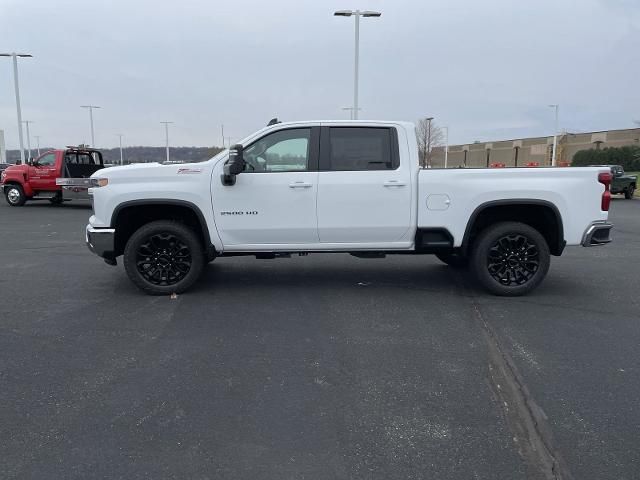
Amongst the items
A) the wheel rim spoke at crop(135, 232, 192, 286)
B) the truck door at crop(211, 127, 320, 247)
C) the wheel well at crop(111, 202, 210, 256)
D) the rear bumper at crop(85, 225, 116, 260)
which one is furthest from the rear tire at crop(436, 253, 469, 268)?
the rear bumper at crop(85, 225, 116, 260)

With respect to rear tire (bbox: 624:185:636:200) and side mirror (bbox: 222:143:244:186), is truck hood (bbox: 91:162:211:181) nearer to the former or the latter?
side mirror (bbox: 222:143:244:186)

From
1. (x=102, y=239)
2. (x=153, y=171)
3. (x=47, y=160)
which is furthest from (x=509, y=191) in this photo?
(x=47, y=160)

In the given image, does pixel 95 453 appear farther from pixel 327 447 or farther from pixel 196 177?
pixel 196 177

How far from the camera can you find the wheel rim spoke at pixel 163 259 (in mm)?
6305

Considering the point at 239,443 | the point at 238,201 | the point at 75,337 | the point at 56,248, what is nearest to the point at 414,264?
the point at 238,201

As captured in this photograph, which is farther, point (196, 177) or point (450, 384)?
point (196, 177)

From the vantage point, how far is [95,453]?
3035 mm

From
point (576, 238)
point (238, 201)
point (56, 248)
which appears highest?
point (238, 201)

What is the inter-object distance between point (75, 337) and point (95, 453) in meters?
2.15

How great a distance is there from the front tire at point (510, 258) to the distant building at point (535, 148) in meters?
49.1

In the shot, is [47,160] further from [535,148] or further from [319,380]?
[535,148]

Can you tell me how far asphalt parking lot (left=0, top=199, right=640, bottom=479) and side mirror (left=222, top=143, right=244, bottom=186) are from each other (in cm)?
144

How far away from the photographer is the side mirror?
5.86m

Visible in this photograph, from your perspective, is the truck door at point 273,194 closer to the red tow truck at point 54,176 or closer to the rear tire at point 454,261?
the rear tire at point 454,261
